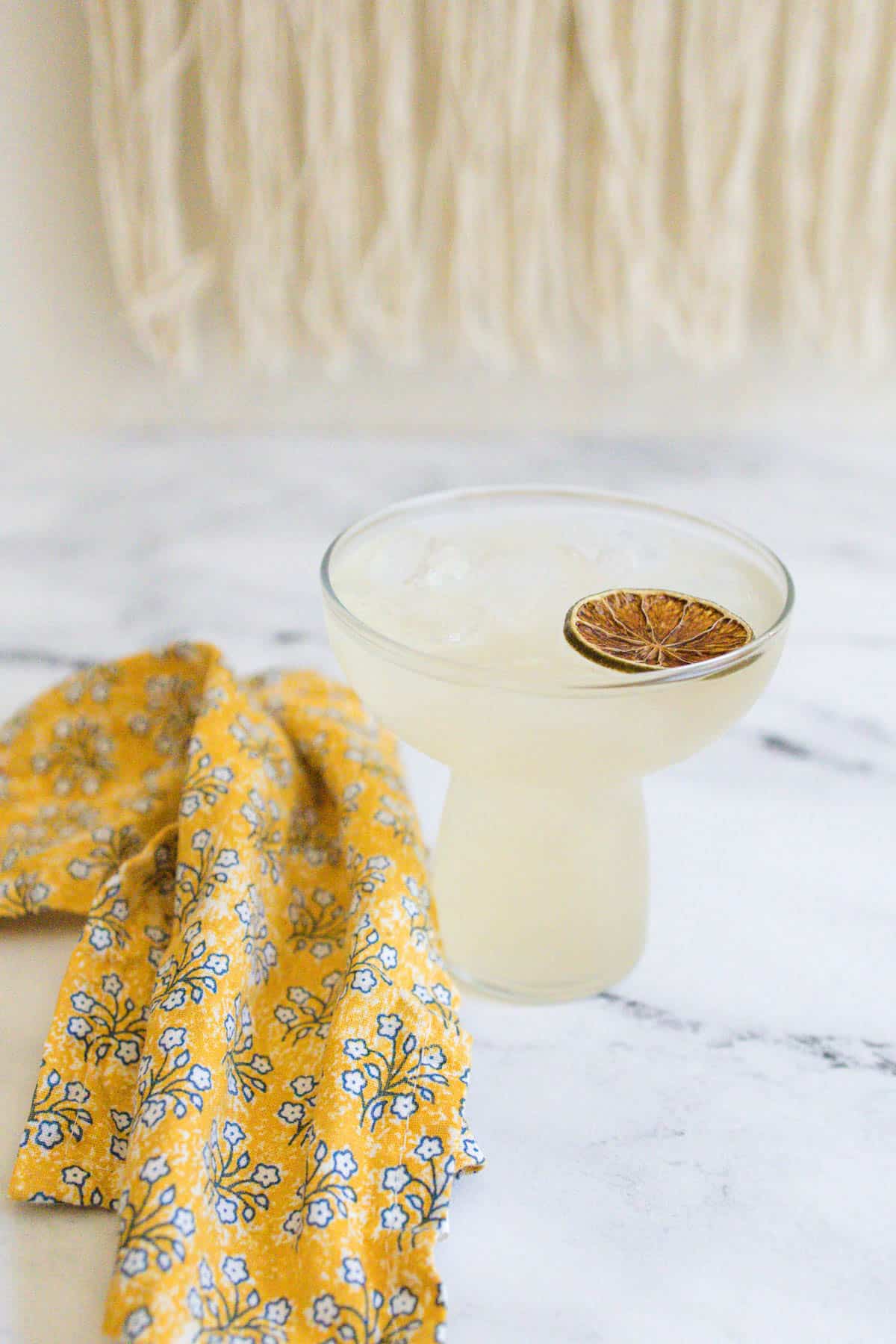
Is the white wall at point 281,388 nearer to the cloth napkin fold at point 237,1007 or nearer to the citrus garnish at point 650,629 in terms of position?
the cloth napkin fold at point 237,1007

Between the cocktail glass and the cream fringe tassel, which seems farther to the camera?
the cream fringe tassel

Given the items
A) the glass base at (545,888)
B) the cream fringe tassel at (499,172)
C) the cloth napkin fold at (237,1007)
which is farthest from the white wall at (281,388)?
the glass base at (545,888)

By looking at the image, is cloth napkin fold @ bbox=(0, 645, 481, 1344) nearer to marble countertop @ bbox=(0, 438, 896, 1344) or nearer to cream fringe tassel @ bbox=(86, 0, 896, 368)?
marble countertop @ bbox=(0, 438, 896, 1344)

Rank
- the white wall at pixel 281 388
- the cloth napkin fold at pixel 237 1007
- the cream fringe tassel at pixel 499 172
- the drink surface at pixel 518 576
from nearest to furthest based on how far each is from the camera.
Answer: the cloth napkin fold at pixel 237 1007 → the drink surface at pixel 518 576 → the cream fringe tassel at pixel 499 172 → the white wall at pixel 281 388

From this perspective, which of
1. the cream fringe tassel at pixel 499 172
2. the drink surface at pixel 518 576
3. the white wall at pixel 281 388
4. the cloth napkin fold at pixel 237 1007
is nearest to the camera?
the cloth napkin fold at pixel 237 1007

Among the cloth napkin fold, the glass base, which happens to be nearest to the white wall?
the cloth napkin fold

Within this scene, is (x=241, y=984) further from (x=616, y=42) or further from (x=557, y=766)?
(x=616, y=42)

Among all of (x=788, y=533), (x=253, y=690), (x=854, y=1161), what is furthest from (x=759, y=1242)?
(x=788, y=533)
